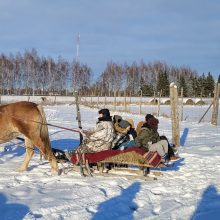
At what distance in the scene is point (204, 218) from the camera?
5.09m

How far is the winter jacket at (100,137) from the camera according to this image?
26.2ft

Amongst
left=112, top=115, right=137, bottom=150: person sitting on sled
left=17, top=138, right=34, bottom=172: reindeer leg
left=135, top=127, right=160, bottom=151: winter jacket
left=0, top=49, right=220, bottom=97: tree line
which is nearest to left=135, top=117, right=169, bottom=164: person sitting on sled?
left=135, top=127, right=160, bottom=151: winter jacket

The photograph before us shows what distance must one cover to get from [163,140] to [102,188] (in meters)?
1.79

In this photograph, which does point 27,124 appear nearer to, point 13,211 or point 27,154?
point 27,154

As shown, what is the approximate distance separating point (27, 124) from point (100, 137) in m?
1.51

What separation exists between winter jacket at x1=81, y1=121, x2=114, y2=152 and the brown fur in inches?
32.5

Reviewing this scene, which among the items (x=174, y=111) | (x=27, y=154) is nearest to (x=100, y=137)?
(x=27, y=154)

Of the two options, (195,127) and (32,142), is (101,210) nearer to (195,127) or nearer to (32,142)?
(32,142)

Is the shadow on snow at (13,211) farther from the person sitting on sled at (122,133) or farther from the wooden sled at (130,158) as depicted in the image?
the person sitting on sled at (122,133)

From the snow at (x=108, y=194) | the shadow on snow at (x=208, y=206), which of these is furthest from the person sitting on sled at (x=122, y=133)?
the shadow on snow at (x=208, y=206)

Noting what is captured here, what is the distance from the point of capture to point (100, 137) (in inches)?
314

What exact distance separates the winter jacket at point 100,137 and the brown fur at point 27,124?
32.5 inches

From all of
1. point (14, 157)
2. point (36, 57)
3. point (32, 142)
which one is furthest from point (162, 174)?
point (36, 57)

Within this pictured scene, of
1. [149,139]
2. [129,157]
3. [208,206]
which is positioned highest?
[149,139]
